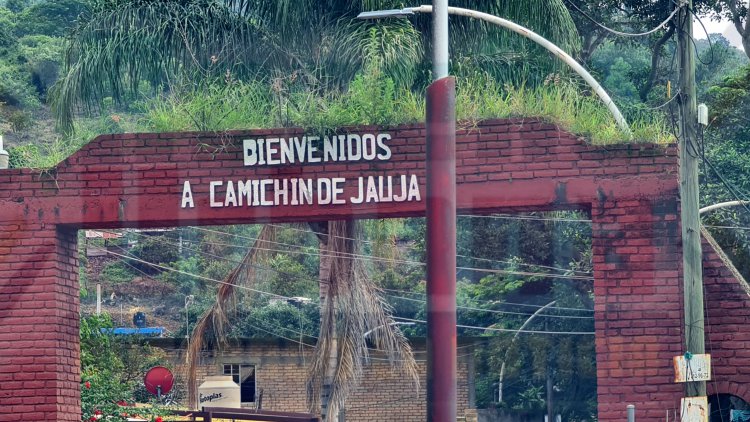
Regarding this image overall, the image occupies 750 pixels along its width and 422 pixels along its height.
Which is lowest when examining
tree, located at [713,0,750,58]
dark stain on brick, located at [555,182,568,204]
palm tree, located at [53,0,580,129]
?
dark stain on brick, located at [555,182,568,204]

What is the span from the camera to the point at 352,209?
1248 cm

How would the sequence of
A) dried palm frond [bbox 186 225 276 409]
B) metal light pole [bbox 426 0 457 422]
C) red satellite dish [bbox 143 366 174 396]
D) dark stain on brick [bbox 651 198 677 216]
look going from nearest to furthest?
1. metal light pole [bbox 426 0 457 422]
2. dark stain on brick [bbox 651 198 677 216]
3. red satellite dish [bbox 143 366 174 396]
4. dried palm frond [bbox 186 225 276 409]

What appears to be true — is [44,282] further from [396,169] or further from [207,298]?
[207,298]

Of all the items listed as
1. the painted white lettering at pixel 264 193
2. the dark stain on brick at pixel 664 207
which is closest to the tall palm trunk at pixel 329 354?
the painted white lettering at pixel 264 193

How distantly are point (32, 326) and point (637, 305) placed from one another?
6.37m

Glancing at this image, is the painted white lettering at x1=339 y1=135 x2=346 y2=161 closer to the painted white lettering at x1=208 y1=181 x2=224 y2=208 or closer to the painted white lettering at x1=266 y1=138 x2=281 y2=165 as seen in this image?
the painted white lettering at x1=266 y1=138 x2=281 y2=165

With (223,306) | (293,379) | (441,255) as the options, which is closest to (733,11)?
(293,379)

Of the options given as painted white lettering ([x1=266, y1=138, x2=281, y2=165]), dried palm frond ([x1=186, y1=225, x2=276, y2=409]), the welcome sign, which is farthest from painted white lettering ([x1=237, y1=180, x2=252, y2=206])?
dried palm frond ([x1=186, y1=225, x2=276, y2=409])

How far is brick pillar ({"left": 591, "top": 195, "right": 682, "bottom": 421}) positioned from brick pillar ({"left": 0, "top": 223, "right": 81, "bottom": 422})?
572cm

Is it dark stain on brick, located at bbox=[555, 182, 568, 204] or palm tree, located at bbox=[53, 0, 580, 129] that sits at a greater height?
palm tree, located at bbox=[53, 0, 580, 129]

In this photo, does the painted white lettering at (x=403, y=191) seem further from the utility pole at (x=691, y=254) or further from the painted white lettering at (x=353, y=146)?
the utility pole at (x=691, y=254)

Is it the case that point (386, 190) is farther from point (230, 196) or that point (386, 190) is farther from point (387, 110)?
point (230, 196)

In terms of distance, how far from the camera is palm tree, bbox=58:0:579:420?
60.2 feet

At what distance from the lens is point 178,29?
63.2 feet
